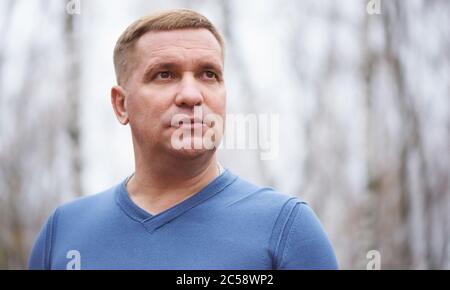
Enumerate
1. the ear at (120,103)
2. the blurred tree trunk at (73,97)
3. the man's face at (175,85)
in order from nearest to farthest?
1. the man's face at (175,85)
2. the ear at (120,103)
3. the blurred tree trunk at (73,97)

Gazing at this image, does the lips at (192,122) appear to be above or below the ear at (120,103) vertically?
below

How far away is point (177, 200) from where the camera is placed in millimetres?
2395

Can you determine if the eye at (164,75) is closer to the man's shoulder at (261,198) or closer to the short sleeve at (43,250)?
the man's shoulder at (261,198)

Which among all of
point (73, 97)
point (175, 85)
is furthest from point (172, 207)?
point (73, 97)

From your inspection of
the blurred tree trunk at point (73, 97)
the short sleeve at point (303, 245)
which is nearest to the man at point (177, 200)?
the short sleeve at point (303, 245)

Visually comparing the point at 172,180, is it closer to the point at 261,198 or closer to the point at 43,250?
the point at 261,198

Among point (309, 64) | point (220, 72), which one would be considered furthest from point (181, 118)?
point (309, 64)

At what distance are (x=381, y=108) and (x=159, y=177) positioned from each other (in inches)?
236

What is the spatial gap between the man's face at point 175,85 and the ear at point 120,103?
0.49 ft

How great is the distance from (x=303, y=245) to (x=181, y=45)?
839mm

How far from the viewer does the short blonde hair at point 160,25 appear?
245 cm
